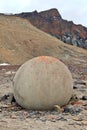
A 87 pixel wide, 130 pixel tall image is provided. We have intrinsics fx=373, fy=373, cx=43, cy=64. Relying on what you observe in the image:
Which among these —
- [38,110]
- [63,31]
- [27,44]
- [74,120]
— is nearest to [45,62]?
[38,110]

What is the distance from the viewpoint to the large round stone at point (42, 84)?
11.6 m

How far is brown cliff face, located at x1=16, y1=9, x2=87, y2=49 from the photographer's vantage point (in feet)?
322

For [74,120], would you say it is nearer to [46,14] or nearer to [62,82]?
[62,82]

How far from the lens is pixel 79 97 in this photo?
13781 mm

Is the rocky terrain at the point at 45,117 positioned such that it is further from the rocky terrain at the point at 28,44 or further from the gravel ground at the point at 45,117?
the rocky terrain at the point at 28,44

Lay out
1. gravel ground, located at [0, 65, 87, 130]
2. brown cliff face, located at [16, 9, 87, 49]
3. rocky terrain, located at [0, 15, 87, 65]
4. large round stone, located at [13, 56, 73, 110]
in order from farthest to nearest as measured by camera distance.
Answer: brown cliff face, located at [16, 9, 87, 49] < rocky terrain, located at [0, 15, 87, 65] < large round stone, located at [13, 56, 73, 110] < gravel ground, located at [0, 65, 87, 130]

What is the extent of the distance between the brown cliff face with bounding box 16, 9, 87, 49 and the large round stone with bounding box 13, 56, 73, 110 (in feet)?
279

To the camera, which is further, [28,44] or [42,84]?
[28,44]

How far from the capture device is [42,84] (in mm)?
11570

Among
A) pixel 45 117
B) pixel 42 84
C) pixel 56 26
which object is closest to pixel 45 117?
pixel 45 117

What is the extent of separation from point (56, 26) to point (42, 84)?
8804cm

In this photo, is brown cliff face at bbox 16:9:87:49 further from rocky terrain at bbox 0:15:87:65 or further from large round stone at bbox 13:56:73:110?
large round stone at bbox 13:56:73:110

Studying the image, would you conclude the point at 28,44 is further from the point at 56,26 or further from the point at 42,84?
the point at 42,84

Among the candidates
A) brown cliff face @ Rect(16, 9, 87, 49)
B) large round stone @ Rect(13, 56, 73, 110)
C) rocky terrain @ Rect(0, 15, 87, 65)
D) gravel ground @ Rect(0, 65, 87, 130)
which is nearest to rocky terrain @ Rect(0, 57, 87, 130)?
gravel ground @ Rect(0, 65, 87, 130)
